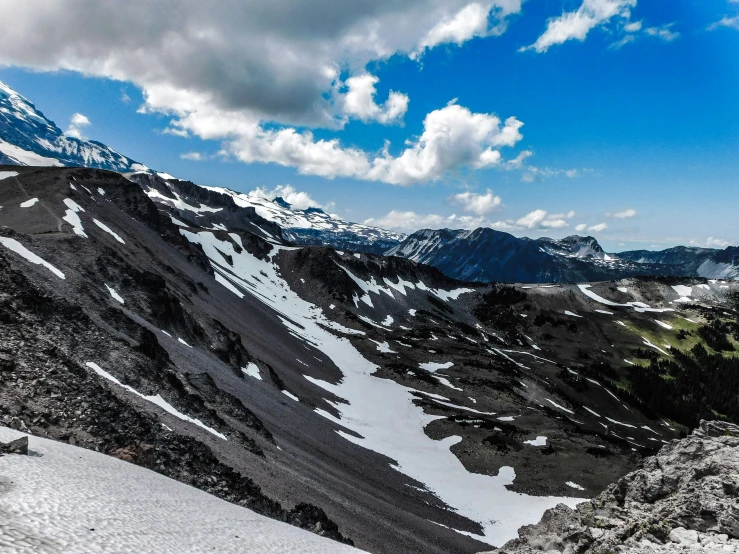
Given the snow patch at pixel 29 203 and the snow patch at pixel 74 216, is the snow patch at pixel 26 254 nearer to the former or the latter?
the snow patch at pixel 74 216

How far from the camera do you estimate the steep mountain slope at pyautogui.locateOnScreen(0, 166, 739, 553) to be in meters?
27.3

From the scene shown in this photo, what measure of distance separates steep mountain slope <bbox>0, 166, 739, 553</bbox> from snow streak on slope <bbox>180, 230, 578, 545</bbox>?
377 mm

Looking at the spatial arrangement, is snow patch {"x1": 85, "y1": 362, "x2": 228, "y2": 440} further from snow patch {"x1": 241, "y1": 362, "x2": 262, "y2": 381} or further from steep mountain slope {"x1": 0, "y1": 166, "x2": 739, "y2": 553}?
snow patch {"x1": 241, "y1": 362, "x2": 262, "y2": 381}

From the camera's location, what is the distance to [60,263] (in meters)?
52.7

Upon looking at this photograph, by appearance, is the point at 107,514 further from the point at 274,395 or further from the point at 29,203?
the point at 29,203

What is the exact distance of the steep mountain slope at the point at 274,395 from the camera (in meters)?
27.3

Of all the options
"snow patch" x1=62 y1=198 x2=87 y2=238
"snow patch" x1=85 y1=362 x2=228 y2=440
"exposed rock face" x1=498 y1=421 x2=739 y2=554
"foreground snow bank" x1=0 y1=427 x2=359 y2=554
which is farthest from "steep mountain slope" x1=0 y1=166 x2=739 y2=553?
"exposed rock face" x1=498 y1=421 x2=739 y2=554

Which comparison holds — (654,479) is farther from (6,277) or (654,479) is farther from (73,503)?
(6,277)

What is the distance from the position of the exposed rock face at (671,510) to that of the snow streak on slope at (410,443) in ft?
106

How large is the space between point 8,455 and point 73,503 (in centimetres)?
424

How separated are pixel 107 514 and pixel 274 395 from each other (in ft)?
181

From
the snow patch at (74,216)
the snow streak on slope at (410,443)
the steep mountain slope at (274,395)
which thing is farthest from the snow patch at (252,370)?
the snow patch at (74,216)

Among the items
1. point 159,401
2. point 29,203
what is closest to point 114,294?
point 159,401

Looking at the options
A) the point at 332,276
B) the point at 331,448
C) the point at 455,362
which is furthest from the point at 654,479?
the point at 332,276
